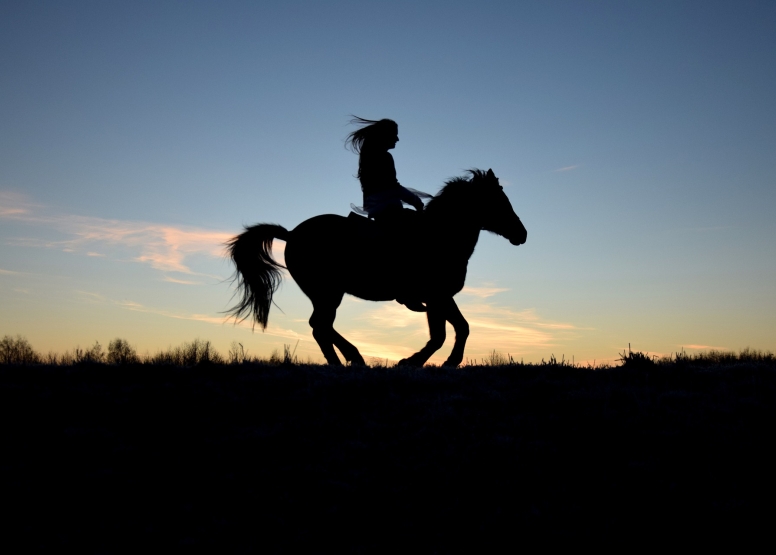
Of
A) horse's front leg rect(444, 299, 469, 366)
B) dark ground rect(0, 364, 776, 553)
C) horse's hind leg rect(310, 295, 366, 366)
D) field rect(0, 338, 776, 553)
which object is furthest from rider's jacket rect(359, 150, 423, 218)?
dark ground rect(0, 364, 776, 553)

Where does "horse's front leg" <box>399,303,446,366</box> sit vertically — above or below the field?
above

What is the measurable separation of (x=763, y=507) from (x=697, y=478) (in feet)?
1.79

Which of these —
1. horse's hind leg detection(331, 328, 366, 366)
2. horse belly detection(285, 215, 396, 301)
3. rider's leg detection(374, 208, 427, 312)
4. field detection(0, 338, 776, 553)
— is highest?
rider's leg detection(374, 208, 427, 312)

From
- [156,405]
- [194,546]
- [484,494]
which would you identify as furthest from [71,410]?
[484,494]

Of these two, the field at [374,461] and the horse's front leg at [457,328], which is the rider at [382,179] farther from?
the field at [374,461]

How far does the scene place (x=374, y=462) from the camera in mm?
6324

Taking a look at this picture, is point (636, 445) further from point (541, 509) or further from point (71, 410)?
point (71, 410)

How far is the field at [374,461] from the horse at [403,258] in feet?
8.38

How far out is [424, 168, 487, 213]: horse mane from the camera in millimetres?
11320

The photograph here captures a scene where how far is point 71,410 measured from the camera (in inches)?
288

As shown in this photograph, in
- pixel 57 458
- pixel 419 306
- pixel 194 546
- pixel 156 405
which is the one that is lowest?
pixel 194 546

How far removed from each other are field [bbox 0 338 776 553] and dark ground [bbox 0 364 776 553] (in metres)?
0.02

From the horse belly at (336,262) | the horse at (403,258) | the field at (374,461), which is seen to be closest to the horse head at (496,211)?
the horse at (403,258)

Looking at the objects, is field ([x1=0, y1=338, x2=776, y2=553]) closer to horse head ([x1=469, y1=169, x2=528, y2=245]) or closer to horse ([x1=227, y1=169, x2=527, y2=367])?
horse ([x1=227, y1=169, x2=527, y2=367])
